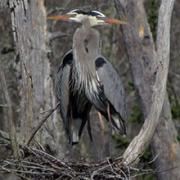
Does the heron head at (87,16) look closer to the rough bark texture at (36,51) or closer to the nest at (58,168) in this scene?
the rough bark texture at (36,51)

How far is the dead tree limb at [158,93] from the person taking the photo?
5344 millimetres

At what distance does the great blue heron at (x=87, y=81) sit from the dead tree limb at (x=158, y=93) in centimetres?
97

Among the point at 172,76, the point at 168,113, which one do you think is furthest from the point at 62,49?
the point at 168,113

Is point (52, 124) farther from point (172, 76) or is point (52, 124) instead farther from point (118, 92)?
point (172, 76)

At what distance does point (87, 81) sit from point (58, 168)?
Result: 1.32 m

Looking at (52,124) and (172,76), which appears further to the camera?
(172,76)

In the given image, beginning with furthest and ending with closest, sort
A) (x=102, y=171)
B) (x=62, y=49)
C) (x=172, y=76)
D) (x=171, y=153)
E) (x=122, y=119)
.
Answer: (x=62, y=49)
(x=172, y=76)
(x=171, y=153)
(x=122, y=119)
(x=102, y=171)

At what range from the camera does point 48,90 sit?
270 inches

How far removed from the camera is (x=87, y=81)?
21.9ft

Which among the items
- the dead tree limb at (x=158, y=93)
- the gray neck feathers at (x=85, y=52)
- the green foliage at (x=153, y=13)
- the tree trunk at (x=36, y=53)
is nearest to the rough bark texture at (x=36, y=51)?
the tree trunk at (x=36, y=53)

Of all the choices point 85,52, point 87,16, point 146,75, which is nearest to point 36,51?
point 85,52

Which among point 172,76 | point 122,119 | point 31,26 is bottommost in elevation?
point 172,76

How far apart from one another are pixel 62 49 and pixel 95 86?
16.8 feet

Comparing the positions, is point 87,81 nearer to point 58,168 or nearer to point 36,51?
point 36,51
